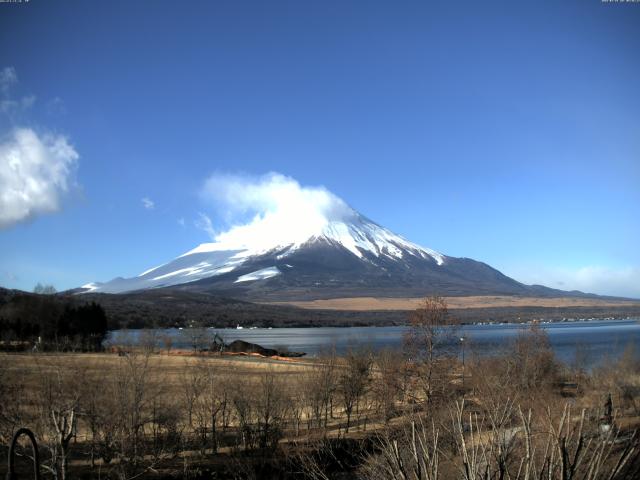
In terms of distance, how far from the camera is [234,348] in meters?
99.1

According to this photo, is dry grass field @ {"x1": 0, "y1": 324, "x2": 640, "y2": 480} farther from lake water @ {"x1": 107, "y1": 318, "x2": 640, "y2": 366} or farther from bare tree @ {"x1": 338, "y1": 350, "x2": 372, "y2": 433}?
lake water @ {"x1": 107, "y1": 318, "x2": 640, "y2": 366}

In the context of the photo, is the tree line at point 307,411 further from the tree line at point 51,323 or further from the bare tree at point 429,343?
the tree line at point 51,323

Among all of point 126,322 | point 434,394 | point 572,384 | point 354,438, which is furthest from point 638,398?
point 126,322

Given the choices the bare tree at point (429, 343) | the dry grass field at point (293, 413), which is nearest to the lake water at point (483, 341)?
the bare tree at point (429, 343)

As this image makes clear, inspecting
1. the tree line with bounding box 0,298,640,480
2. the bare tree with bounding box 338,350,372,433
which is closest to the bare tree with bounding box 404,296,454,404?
the tree line with bounding box 0,298,640,480

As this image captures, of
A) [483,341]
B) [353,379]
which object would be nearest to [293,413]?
[353,379]

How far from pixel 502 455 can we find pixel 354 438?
26.2m

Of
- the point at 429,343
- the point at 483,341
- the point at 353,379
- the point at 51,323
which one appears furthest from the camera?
the point at 51,323

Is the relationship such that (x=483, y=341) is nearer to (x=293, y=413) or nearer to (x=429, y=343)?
(x=429, y=343)

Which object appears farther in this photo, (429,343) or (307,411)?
(307,411)

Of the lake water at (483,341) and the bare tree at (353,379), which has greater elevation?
the bare tree at (353,379)

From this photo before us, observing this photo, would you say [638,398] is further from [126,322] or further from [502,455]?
[126,322]

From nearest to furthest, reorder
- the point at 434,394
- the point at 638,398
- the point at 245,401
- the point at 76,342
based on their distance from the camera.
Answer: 1. the point at 245,401
2. the point at 434,394
3. the point at 638,398
4. the point at 76,342

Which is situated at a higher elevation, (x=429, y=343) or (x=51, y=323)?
(x=429, y=343)
